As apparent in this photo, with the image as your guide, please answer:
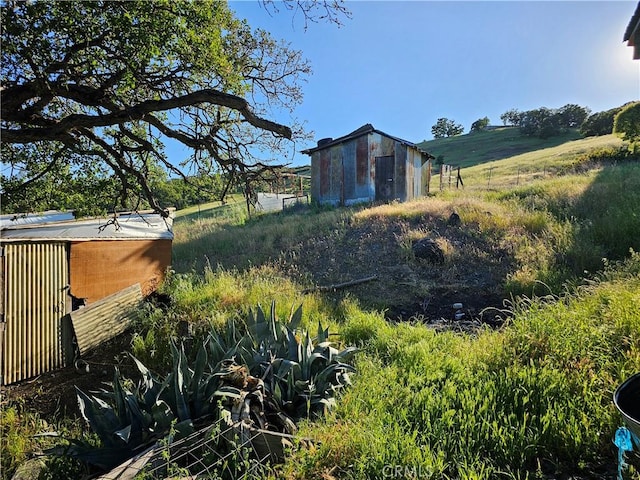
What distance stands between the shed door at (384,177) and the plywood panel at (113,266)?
41.3 feet

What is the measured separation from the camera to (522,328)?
3.77 meters

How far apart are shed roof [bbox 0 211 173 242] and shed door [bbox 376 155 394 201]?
1196 cm

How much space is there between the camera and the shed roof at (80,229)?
5.41 m

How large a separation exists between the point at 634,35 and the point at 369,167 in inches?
452

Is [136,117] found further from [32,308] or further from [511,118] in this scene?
[511,118]

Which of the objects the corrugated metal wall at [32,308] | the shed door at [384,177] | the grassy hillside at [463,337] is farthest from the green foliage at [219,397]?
the shed door at [384,177]

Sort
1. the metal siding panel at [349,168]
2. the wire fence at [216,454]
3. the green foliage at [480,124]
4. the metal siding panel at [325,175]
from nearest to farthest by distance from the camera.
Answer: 1. the wire fence at [216,454]
2. the metal siding panel at [349,168]
3. the metal siding panel at [325,175]
4. the green foliage at [480,124]

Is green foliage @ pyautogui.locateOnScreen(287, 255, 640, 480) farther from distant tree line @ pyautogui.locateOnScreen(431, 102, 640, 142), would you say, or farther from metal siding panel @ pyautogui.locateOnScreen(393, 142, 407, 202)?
distant tree line @ pyautogui.locateOnScreen(431, 102, 640, 142)

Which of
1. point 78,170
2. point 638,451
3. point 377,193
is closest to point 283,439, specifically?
point 638,451

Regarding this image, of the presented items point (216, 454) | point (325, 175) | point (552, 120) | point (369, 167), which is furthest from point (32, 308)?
point (552, 120)

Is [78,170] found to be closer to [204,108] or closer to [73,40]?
[204,108]

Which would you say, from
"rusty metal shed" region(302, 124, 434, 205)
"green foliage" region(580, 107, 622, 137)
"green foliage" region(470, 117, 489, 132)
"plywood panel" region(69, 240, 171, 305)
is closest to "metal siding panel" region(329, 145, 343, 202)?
"rusty metal shed" region(302, 124, 434, 205)

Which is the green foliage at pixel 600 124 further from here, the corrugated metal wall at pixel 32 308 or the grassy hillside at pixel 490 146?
the corrugated metal wall at pixel 32 308

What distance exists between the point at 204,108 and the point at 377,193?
1348cm
